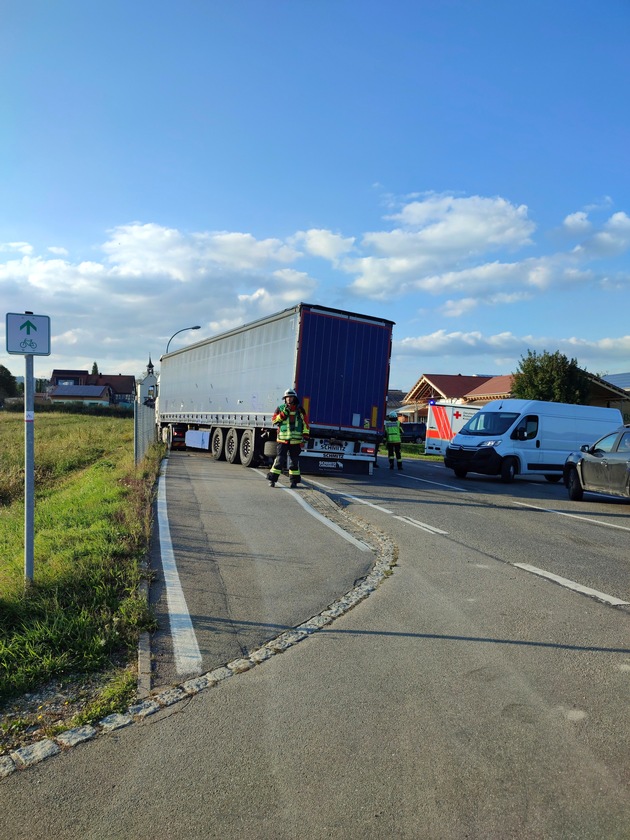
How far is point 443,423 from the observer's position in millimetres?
31578

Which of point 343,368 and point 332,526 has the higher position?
point 343,368

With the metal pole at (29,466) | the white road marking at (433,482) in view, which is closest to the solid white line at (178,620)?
the metal pole at (29,466)

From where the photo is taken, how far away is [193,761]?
129 inches

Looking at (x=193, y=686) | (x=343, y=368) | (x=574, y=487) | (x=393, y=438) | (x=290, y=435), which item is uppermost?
(x=343, y=368)

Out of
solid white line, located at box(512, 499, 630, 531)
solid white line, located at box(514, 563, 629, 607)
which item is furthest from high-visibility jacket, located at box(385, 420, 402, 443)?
solid white line, located at box(514, 563, 629, 607)

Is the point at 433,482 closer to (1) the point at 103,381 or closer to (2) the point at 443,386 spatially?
(2) the point at 443,386

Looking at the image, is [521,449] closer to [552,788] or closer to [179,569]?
[179,569]

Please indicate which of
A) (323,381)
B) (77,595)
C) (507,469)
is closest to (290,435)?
(323,381)

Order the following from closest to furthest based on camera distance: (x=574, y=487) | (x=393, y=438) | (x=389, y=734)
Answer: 1. (x=389, y=734)
2. (x=574, y=487)
3. (x=393, y=438)

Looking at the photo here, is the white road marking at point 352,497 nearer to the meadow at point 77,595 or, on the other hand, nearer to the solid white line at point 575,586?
the meadow at point 77,595

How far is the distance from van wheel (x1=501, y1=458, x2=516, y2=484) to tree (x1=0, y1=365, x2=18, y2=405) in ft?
346

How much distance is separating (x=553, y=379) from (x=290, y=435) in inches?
1182

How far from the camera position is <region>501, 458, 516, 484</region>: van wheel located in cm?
1828

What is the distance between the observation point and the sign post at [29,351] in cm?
559
